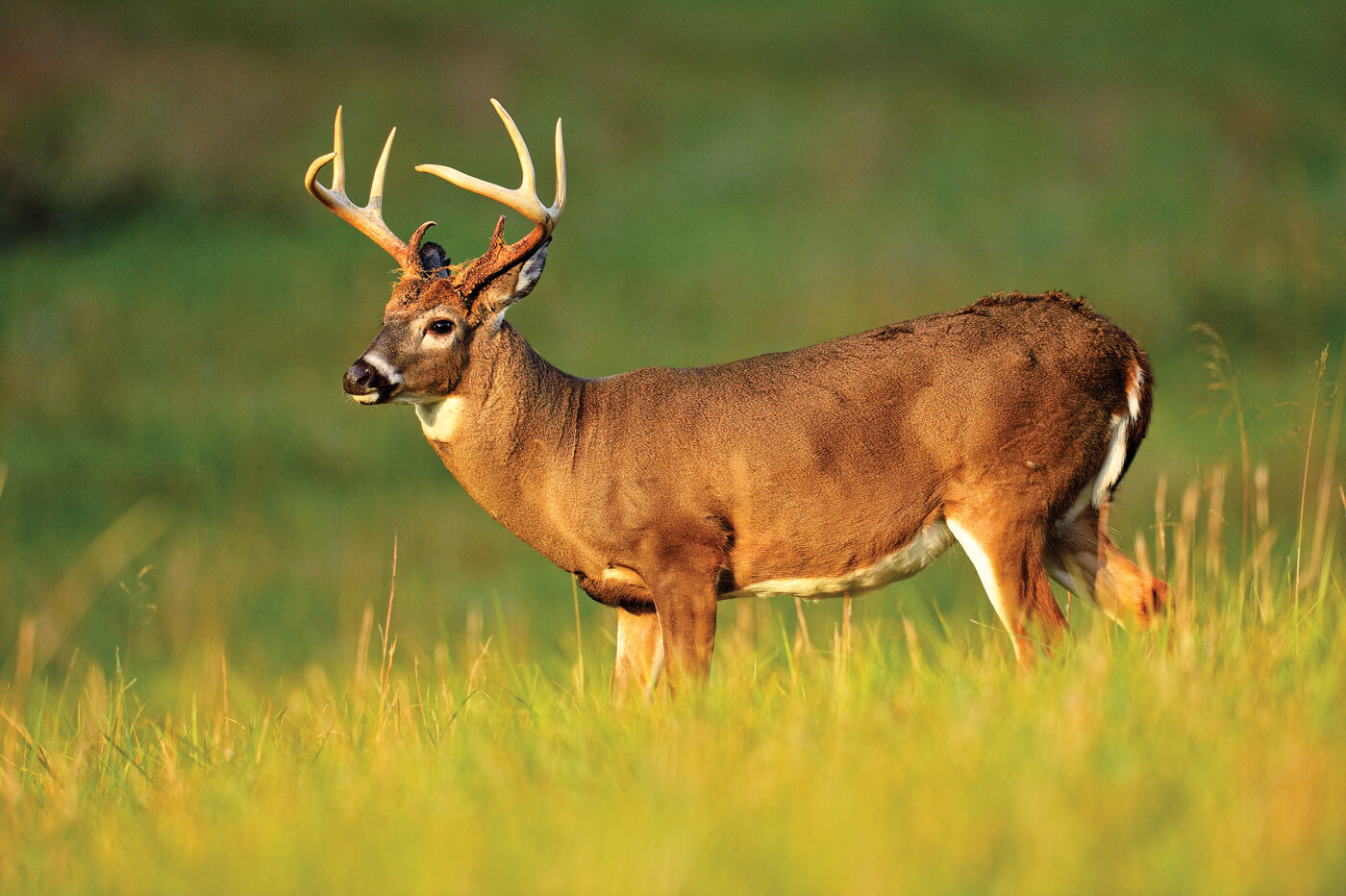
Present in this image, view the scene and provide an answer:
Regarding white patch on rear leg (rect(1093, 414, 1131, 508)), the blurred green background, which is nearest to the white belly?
white patch on rear leg (rect(1093, 414, 1131, 508))

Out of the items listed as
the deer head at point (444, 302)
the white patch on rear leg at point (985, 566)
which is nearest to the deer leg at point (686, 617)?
the white patch on rear leg at point (985, 566)

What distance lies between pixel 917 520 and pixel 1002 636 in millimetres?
526

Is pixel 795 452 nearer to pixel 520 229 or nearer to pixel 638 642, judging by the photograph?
pixel 638 642

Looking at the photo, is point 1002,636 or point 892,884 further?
point 1002,636

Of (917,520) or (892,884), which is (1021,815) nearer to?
(892,884)

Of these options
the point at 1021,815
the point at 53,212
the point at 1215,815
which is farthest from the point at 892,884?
the point at 53,212

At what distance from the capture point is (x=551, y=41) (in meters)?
32.2

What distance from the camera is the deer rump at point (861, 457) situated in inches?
234

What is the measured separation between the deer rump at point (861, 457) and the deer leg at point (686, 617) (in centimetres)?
10

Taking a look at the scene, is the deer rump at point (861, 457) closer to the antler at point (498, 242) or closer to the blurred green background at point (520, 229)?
the antler at point (498, 242)

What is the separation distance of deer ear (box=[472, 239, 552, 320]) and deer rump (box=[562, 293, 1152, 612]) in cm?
67

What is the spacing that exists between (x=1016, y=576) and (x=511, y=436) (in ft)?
6.54

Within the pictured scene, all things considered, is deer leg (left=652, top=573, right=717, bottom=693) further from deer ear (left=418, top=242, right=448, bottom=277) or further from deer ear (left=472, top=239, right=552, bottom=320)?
deer ear (left=418, top=242, right=448, bottom=277)

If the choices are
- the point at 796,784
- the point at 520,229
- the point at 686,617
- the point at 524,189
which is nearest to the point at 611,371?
the point at 520,229
